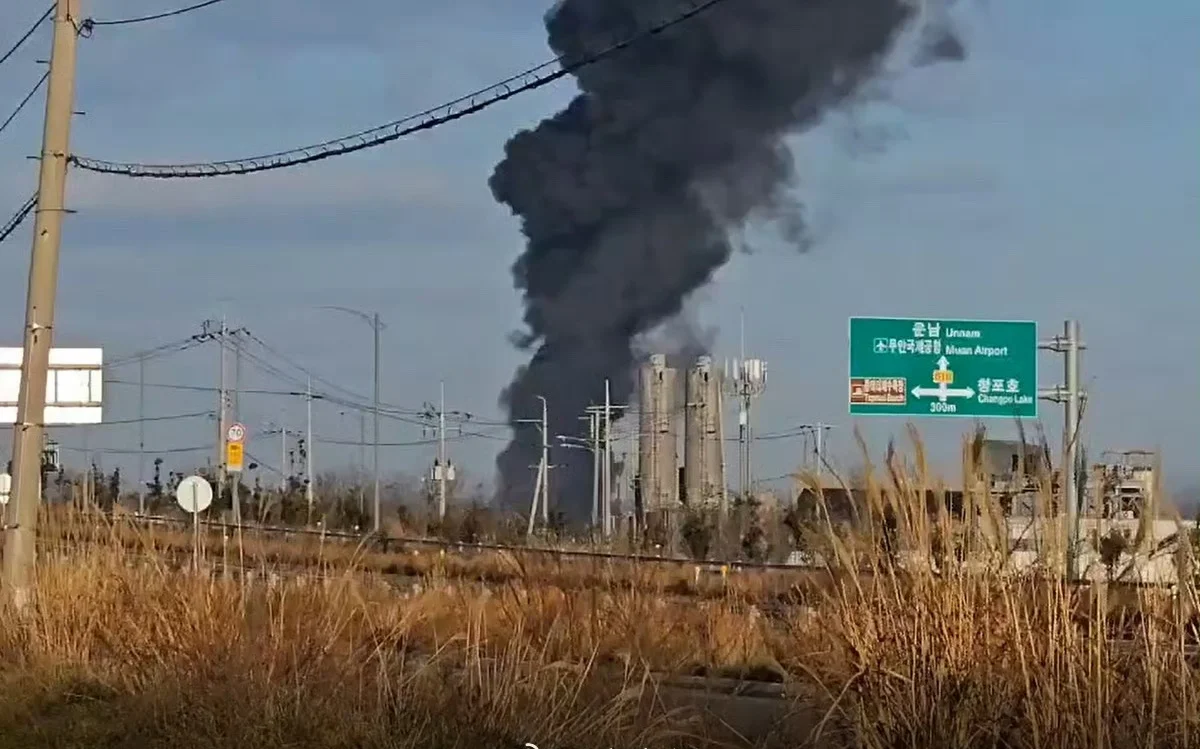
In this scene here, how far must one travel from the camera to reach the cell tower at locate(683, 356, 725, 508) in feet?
205

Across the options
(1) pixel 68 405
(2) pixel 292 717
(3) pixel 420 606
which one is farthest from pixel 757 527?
(2) pixel 292 717

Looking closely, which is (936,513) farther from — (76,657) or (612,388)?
(612,388)

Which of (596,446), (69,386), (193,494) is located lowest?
(193,494)

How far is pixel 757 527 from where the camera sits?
128 ft

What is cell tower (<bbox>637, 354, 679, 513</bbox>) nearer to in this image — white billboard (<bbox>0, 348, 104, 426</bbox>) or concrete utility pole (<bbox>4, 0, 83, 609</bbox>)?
white billboard (<bbox>0, 348, 104, 426</bbox>)

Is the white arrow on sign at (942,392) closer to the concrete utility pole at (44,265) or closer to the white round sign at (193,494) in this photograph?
the white round sign at (193,494)

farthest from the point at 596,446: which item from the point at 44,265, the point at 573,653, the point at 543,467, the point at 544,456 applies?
the point at 573,653

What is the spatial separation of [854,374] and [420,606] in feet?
54.6

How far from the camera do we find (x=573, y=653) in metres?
10.4

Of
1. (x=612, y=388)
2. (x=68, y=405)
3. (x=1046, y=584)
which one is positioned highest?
(x=612, y=388)

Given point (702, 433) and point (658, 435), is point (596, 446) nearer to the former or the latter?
point (702, 433)

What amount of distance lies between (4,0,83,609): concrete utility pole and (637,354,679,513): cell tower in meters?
44.3

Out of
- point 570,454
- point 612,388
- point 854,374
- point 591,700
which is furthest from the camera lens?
point 570,454

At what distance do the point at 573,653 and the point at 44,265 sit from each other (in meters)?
7.54
